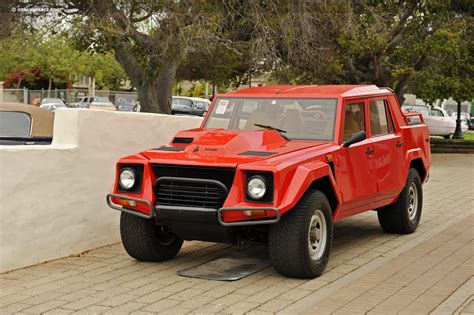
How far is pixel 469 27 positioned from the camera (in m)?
24.9

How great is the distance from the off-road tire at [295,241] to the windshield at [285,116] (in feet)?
3.94

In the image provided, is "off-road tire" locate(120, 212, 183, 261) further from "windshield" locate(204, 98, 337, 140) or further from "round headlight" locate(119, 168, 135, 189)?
"windshield" locate(204, 98, 337, 140)

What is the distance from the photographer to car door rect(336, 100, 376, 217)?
26.3 ft

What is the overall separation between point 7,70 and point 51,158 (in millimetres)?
71647

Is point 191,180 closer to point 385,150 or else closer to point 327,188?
point 327,188

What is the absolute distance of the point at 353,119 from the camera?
8.70 m

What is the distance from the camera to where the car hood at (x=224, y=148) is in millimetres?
7180

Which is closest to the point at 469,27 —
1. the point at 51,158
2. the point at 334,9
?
the point at 334,9

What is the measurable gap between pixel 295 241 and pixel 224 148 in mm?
1168

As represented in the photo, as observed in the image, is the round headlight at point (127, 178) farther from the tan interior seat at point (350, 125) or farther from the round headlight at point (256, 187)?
the tan interior seat at point (350, 125)

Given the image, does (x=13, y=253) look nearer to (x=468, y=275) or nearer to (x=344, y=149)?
(x=344, y=149)

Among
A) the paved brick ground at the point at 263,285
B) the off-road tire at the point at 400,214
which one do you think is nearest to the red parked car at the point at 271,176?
the off-road tire at the point at 400,214

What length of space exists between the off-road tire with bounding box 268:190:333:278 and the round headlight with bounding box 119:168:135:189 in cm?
141

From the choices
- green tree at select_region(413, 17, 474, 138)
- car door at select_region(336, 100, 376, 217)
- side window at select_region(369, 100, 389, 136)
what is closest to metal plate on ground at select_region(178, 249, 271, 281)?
car door at select_region(336, 100, 376, 217)
